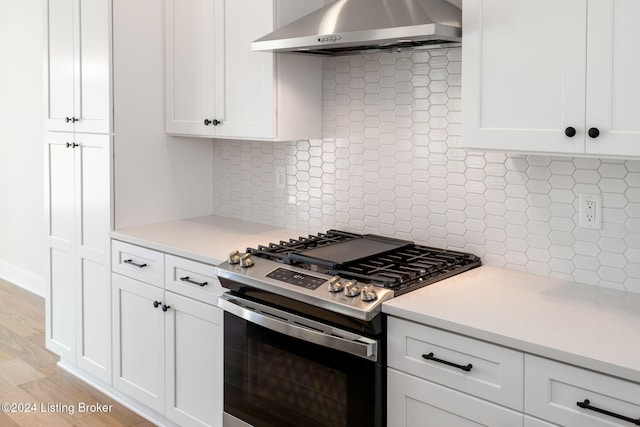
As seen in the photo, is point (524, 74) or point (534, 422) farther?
point (524, 74)

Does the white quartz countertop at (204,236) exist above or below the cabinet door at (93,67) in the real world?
below

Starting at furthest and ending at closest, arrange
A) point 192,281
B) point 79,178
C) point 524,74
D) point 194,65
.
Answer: point 79,178
point 194,65
point 192,281
point 524,74

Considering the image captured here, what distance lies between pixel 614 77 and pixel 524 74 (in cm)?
27

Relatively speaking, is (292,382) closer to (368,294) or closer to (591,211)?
(368,294)

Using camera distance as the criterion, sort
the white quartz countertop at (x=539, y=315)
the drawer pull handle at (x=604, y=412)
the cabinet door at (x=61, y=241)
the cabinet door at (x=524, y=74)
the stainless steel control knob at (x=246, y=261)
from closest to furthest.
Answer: the drawer pull handle at (x=604, y=412)
the white quartz countertop at (x=539, y=315)
the cabinet door at (x=524, y=74)
the stainless steel control knob at (x=246, y=261)
the cabinet door at (x=61, y=241)

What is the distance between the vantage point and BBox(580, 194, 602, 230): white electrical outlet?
2191mm

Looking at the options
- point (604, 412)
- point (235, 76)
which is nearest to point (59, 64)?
point (235, 76)

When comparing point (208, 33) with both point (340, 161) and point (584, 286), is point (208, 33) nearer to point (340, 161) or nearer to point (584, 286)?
point (340, 161)

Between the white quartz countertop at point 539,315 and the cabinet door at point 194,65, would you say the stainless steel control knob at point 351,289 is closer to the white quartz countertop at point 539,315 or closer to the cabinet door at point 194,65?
the white quartz countertop at point 539,315

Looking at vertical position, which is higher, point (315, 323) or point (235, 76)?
point (235, 76)

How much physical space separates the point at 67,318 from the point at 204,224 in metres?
1.01

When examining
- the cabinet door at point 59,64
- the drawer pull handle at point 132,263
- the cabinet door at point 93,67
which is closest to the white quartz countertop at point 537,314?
the drawer pull handle at point 132,263

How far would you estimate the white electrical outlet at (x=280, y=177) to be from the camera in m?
3.27

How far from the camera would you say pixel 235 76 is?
2.97 m
